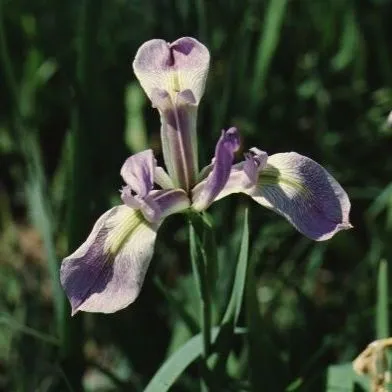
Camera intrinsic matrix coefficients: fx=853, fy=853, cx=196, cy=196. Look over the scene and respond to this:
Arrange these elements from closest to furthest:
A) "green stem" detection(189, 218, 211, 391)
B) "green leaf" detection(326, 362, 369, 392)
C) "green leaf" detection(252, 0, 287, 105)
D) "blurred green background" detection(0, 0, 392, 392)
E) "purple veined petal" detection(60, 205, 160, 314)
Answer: "purple veined petal" detection(60, 205, 160, 314) < "green stem" detection(189, 218, 211, 391) < "green leaf" detection(326, 362, 369, 392) < "blurred green background" detection(0, 0, 392, 392) < "green leaf" detection(252, 0, 287, 105)

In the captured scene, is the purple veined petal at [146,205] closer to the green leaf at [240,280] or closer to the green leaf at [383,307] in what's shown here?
the green leaf at [240,280]

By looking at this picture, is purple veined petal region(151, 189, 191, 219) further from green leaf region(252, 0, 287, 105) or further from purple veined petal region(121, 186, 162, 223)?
green leaf region(252, 0, 287, 105)

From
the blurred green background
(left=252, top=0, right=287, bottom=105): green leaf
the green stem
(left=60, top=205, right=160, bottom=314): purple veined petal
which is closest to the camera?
(left=60, top=205, right=160, bottom=314): purple veined petal

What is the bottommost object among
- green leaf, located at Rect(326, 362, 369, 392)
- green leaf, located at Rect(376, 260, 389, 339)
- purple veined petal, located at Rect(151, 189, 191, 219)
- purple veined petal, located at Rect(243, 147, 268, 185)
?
green leaf, located at Rect(326, 362, 369, 392)

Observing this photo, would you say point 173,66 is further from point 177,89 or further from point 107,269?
point 107,269

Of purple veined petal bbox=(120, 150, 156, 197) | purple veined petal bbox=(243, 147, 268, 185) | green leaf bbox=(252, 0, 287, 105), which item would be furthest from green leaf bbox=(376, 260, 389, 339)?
green leaf bbox=(252, 0, 287, 105)

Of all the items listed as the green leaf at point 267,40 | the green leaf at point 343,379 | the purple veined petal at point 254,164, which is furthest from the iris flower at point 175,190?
the green leaf at point 267,40
